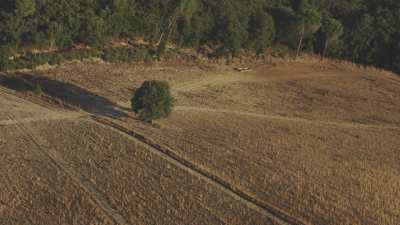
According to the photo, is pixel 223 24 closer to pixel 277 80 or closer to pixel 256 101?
pixel 277 80

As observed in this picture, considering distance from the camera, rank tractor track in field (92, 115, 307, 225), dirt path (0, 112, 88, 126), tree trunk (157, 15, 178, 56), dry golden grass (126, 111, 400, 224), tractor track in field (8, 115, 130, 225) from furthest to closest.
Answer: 1. tree trunk (157, 15, 178, 56)
2. dirt path (0, 112, 88, 126)
3. dry golden grass (126, 111, 400, 224)
4. tractor track in field (92, 115, 307, 225)
5. tractor track in field (8, 115, 130, 225)

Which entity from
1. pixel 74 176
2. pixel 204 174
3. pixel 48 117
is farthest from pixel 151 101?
pixel 74 176

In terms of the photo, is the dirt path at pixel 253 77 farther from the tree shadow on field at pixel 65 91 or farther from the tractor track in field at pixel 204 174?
the tractor track in field at pixel 204 174

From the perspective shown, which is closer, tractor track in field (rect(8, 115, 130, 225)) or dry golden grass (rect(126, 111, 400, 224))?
tractor track in field (rect(8, 115, 130, 225))

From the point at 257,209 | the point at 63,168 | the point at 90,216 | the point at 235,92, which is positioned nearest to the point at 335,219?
the point at 257,209

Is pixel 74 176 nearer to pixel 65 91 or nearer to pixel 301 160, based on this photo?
pixel 301 160

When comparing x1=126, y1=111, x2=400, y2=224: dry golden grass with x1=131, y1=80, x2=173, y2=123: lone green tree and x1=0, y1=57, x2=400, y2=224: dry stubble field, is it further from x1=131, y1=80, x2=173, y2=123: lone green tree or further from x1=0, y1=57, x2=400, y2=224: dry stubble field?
x1=131, y1=80, x2=173, y2=123: lone green tree

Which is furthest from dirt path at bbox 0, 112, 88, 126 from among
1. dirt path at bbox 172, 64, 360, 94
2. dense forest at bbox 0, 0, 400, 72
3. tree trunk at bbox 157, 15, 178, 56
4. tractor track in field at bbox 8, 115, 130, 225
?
tree trunk at bbox 157, 15, 178, 56
